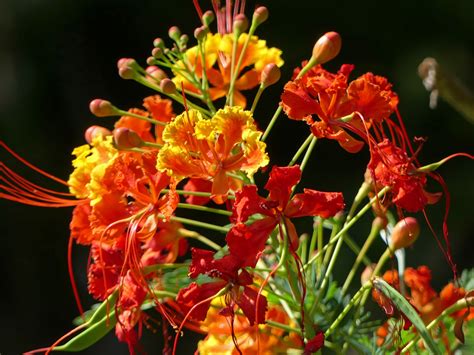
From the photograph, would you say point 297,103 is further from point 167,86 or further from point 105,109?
point 105,109

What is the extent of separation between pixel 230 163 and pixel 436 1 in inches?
99.8

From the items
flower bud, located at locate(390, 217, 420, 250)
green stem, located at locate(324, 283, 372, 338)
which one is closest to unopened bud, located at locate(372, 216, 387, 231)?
Result: flower bud, located at locate(390, 217, 420, 250)

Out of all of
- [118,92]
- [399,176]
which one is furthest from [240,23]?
[118,92]

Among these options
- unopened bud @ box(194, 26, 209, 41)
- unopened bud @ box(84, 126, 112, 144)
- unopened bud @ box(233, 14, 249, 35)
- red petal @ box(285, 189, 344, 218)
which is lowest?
red petal @ box(285, 189, 344, 218)

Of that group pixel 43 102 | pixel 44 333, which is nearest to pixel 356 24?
pixel 43 102

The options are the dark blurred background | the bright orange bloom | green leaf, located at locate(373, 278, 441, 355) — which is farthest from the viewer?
the dark blurred background

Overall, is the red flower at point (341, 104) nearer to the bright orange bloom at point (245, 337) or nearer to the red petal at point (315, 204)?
the red petal at point (315, 204)

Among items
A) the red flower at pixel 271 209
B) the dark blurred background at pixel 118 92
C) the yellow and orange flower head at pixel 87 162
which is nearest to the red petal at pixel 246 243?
the red flower at pixel 271 209

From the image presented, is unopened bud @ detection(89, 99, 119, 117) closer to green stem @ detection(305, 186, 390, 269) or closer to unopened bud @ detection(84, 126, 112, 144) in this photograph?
unopened bud @ detection(84, 126, 112, 144)

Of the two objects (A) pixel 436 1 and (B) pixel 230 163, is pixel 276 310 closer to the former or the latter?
(B) pixel 230 163

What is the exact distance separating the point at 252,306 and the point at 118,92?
2.47m

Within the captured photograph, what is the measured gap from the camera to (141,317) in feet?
3.58

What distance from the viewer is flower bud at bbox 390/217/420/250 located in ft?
3.39

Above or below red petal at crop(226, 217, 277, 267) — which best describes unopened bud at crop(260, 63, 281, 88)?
above
